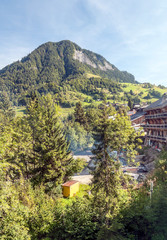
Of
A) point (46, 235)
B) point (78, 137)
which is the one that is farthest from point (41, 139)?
point (78, 137)

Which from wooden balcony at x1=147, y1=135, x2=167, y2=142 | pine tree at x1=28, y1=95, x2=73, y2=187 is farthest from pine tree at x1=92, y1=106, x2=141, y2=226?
wooden balcony at x1=147, y1=135, x2=167, y2=142

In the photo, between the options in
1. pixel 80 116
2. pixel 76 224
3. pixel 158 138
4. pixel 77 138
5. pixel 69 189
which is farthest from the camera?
pixel 80 116

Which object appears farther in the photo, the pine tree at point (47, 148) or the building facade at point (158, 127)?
the building facade at point (158, 127)

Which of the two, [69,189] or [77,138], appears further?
[77,138]

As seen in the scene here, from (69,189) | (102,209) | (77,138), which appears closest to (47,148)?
(69,189)

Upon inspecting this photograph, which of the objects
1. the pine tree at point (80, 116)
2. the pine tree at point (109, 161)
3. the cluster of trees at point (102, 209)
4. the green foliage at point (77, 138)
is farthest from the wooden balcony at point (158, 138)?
the pine tree at point (80, 116)

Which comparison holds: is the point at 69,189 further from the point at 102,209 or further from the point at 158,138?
the point at 158,138

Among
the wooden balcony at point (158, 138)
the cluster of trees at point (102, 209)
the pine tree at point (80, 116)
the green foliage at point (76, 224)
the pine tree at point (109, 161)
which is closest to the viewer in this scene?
the cluster of trees at point (102, 209)

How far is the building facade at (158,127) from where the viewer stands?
34.5m

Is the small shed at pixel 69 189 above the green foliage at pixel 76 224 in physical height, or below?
below

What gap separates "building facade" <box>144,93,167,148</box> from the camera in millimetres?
34531

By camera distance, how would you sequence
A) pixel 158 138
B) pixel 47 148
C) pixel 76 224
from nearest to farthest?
1. pixel 76 224
2. pixel 47 148
3. pixel 158 138

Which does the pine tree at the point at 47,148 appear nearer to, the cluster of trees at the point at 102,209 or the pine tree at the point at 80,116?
the cluster of trees at the point at 102,209

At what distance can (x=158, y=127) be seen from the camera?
3656cm
